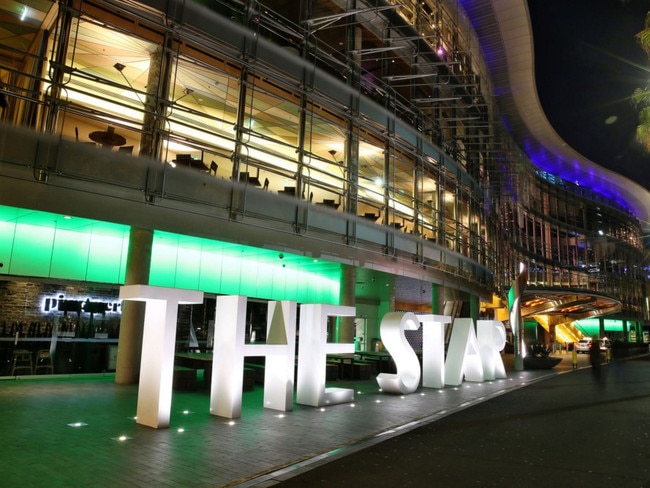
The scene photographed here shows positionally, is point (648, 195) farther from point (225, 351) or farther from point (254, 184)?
point (225, 351)

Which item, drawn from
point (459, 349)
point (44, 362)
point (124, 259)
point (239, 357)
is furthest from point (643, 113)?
point (44, 362)

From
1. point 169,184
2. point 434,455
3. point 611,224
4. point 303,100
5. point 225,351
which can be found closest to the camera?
point 434,455

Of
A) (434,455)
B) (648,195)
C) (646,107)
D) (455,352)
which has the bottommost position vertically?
(434,455)

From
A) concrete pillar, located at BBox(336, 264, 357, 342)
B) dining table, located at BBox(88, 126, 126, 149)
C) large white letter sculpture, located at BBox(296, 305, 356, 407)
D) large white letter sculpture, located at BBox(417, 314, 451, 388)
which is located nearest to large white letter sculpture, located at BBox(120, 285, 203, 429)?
large white letter sculpture, located at BBox(296, 305, 356, 407)

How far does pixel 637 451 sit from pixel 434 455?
3.35 m

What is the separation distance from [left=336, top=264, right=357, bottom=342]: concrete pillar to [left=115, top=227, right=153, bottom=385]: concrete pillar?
7.84m

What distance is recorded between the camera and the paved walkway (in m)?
6.08

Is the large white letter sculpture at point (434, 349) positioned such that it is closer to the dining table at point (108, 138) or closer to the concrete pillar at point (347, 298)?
the concrete pillar at point (347, 298)

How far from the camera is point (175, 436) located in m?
8.11

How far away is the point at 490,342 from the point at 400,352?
19.5 ft

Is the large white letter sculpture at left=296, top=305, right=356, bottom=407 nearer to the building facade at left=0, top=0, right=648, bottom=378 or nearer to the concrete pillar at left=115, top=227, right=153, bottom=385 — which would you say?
the building facade at left=0, top=0, right=648, bottom=378

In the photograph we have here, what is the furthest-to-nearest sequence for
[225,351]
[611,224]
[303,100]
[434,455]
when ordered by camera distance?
[611,224], [303,100], [225,351], [434,455]

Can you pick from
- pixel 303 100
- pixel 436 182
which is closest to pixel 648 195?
pixel 436 182

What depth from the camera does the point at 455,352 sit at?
16.7 meters
